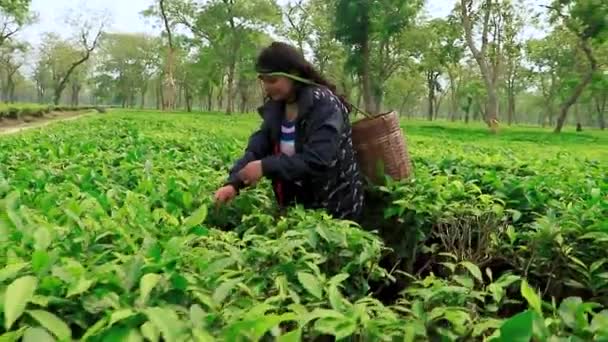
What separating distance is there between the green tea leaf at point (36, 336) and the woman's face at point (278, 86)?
1757mm

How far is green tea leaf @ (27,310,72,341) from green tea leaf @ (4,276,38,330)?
2 centimetres

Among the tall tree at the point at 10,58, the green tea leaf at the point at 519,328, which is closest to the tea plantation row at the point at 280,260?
the green tea leaf at the point at 519,328

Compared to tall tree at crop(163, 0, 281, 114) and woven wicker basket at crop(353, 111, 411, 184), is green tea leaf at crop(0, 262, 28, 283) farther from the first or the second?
tall tree at crop(163, 0, 281, 114)

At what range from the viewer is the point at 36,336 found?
1.05 metres

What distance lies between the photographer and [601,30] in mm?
22781

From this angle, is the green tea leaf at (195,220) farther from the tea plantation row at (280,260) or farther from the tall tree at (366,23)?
the tall tree at (366,23)

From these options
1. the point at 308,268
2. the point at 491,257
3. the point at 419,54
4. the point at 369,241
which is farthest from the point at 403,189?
the point at 419,54

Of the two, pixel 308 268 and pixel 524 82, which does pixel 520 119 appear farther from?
pixel 308 268

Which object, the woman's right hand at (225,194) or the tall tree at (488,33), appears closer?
the woman's right hand at (225,194)

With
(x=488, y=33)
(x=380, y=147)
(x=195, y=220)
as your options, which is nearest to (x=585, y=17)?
(x=488, y=33)

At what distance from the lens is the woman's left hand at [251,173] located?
2.43 metres

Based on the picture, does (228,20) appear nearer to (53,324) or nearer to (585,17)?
(585,17)

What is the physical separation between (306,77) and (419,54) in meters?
36.0

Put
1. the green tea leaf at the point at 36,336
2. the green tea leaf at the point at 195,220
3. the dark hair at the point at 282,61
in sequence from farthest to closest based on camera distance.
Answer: the dark hair at the point at 282,61
the green tea leaf at the point at 195,220
the green tea leaf at the point at 36,336
